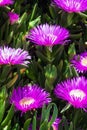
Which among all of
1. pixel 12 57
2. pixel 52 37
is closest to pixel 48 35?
pixel 52 37

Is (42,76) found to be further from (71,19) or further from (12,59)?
Result: (71,19)

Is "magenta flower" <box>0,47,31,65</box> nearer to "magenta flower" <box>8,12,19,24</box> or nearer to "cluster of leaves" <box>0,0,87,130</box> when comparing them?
"cluster of leaves" <box>0,0,87,130</box>

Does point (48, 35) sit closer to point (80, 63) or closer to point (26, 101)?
point (80, 63)

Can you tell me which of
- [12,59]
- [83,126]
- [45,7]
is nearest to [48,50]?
[12,59]

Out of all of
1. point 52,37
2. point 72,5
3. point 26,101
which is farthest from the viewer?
point 72,5

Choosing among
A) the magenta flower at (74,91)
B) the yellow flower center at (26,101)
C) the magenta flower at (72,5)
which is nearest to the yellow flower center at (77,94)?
the magenta flower at (74,91)
